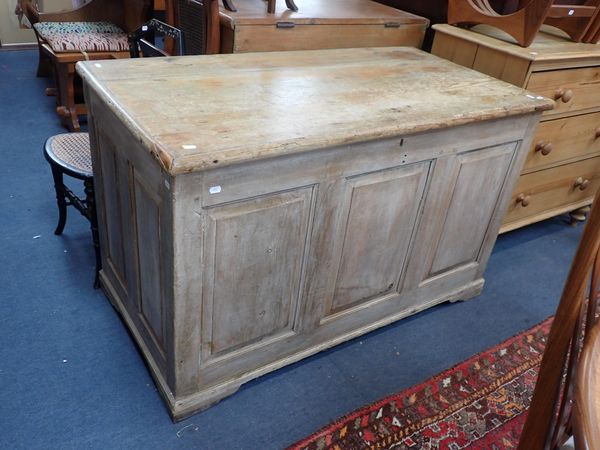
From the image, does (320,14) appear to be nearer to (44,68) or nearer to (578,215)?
(578,215)

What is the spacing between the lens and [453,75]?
5.85 feet

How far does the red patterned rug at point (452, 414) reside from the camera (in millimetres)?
1484

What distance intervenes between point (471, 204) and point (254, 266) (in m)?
0.85

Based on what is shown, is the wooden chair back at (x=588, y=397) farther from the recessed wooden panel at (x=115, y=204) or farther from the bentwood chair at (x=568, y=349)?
the recessed wooden panel at (x=115, y=204)

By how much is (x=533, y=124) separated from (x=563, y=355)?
130 centimetres

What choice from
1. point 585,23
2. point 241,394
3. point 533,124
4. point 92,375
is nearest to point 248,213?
point 241,394

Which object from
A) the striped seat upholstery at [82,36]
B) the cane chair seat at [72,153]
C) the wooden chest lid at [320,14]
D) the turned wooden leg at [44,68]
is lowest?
the turned wooden leg at [44,68]

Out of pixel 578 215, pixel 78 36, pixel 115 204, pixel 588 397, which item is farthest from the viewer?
pixel 78 36

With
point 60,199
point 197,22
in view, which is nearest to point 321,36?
point 197,22

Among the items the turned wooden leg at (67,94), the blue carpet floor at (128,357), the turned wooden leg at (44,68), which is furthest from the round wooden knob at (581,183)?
the turned wooden leg at (44,68)

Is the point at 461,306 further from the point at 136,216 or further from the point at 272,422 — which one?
the point at 136,216

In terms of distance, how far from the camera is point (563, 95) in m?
1.96

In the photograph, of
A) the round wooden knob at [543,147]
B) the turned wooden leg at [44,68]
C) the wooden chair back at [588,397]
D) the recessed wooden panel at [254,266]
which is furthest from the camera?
the turned wooden leg at [44,68]

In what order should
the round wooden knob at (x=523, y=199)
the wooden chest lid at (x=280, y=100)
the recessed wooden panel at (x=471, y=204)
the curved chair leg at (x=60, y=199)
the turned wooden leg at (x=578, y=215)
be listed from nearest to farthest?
the wooden chest lid at (x=280, y=100)
the recessed wooden panel at (x=471, y=204)
the curved chair leg at (x=60, y=199)
the round wooden knob at (x=523, y=199)
the turned wooden leg at (x=578, y=215)
